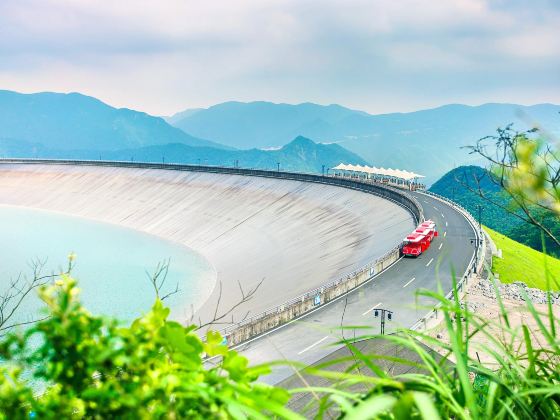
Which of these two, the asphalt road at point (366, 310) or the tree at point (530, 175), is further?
the asphalt road at point (366, 310)

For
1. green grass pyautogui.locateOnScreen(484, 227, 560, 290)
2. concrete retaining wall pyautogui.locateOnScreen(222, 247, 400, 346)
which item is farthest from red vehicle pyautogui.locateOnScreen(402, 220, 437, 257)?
green grass pyautogui.locateOnScreen(484, 227, 560, 290)

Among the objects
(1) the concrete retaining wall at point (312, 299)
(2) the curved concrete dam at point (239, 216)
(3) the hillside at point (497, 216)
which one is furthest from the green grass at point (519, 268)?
(2) the curved concrete dam at point (239, 216)

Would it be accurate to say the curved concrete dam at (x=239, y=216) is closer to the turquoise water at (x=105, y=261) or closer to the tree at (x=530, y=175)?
the turquoise water at (x=105, y=261)

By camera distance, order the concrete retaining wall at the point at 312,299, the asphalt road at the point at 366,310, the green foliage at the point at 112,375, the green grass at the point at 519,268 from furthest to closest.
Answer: the green grass at the point at 519,268, the concrete retaining wall at the point at 312,299, the asphalt road at the point at 366,310, the green foliage at the point at 112,375

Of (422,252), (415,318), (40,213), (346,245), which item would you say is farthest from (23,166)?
(415,318)

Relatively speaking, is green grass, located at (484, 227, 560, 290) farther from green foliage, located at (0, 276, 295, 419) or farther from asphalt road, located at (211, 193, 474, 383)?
green foliage, located at (0, 276, 295, 419)

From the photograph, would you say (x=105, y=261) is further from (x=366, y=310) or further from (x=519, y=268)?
(x=519, y=268)

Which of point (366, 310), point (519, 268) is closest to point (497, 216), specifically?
point (519, 268)
